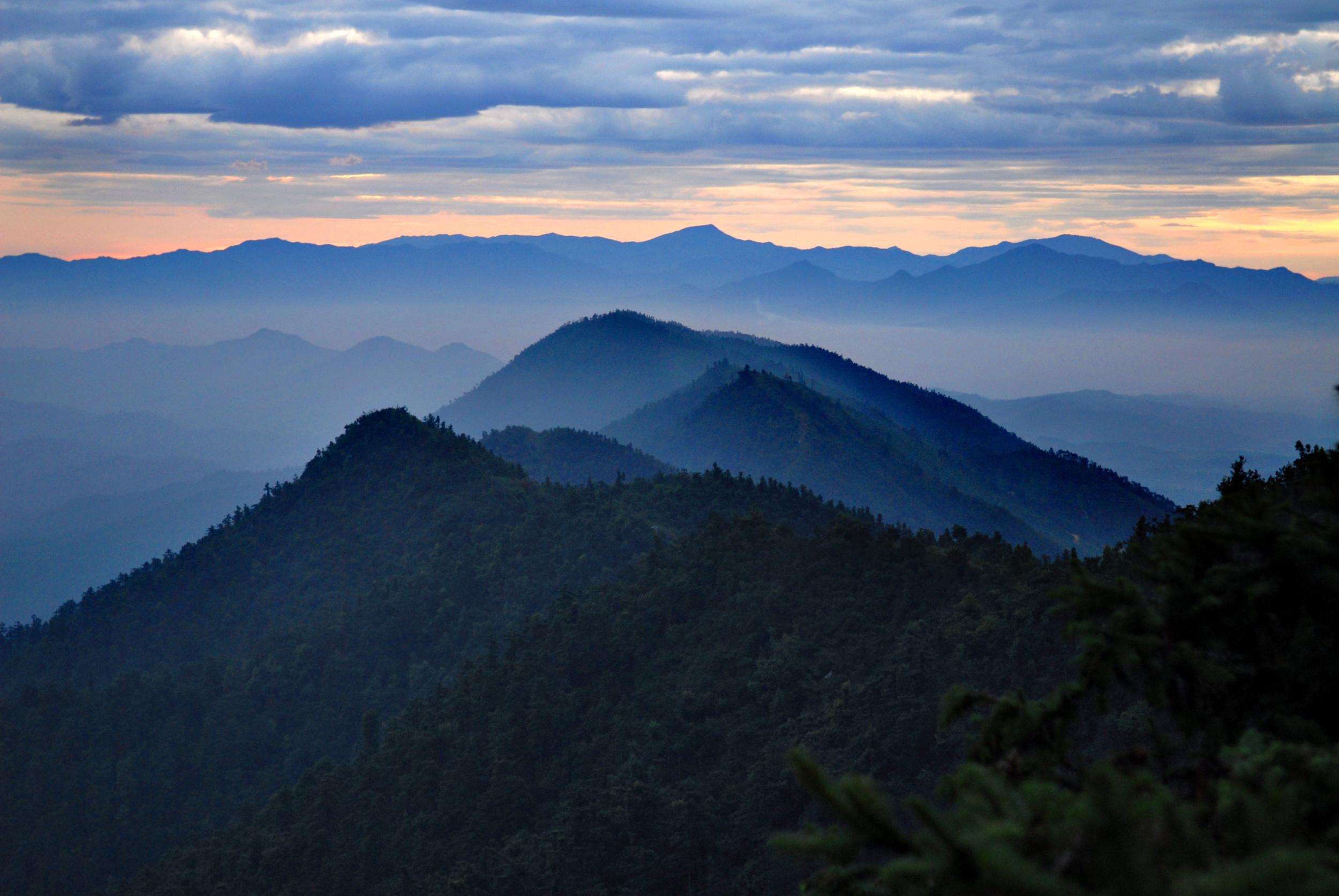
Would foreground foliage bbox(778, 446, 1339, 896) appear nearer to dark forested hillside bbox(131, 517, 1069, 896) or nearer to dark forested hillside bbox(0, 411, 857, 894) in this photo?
dark forested hillside bbox(131, 517, 1069, 896)

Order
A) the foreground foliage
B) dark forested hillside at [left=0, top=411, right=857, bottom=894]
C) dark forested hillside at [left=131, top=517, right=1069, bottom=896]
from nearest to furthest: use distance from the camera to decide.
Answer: the foreground foliage, dark forested hillside at [left=131, top=517, right=1069, bottom=896], dark forested hillside at [left=0, top=411, right=857, bottom=894]

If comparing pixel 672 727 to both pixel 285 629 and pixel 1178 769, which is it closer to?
→ pixel 1178 769

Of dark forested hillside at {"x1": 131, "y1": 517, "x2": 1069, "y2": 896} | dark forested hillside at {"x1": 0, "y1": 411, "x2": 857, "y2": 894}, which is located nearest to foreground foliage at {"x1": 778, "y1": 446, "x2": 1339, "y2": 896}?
dark forested hillside at {"x1": 131, "y1": 517, "x2": 1069, "y2": 896}

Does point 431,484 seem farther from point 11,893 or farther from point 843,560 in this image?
point 843,560

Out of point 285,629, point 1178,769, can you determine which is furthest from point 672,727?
point 285,629

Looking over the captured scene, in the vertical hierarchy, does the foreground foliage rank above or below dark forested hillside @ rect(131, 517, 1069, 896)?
above

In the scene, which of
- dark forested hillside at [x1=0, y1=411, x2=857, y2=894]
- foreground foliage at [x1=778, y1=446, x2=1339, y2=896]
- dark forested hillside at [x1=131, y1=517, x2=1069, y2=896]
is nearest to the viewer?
foreground foliage at [x1=778, y1=446, x2=1339, y2=896]

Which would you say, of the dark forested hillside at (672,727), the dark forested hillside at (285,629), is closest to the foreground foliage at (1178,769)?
the dark forested hillside at (672,727)

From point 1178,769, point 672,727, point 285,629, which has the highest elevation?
point 1178,769
